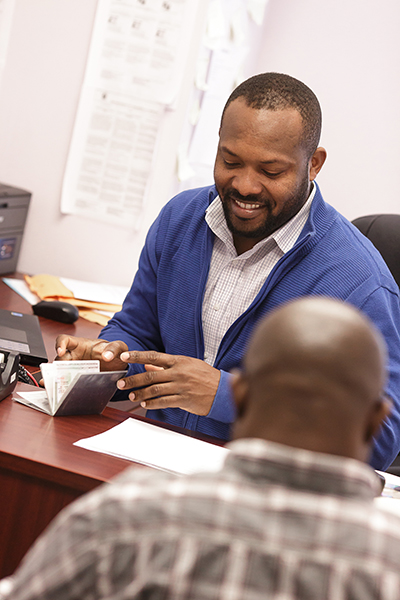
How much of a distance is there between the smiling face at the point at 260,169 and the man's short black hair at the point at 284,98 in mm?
16

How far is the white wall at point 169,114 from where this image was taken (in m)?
1.98

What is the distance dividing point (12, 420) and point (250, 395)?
2.09 ft

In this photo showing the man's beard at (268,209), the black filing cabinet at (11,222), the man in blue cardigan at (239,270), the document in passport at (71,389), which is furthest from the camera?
the black filing cabinet at (11,222)

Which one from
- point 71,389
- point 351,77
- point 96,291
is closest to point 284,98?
point 71,389

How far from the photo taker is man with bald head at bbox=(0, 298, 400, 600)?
0.43m

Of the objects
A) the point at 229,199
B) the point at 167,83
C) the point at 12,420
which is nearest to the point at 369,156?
the point at 167,83

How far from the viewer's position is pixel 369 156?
2.40m

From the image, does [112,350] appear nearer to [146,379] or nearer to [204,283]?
[146,379]

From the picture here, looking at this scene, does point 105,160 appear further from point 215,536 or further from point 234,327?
point 215,536

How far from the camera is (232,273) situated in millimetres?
1350

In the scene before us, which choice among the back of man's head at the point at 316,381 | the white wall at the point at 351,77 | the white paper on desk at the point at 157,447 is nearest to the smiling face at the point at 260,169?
the white paper on desk at the point at 157,447

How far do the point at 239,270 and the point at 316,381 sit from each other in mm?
914

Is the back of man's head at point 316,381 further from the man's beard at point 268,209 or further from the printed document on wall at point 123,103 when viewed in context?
the printed document on wall at point 123,103

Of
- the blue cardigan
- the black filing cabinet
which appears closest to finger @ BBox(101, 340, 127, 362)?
the blue cardigan
